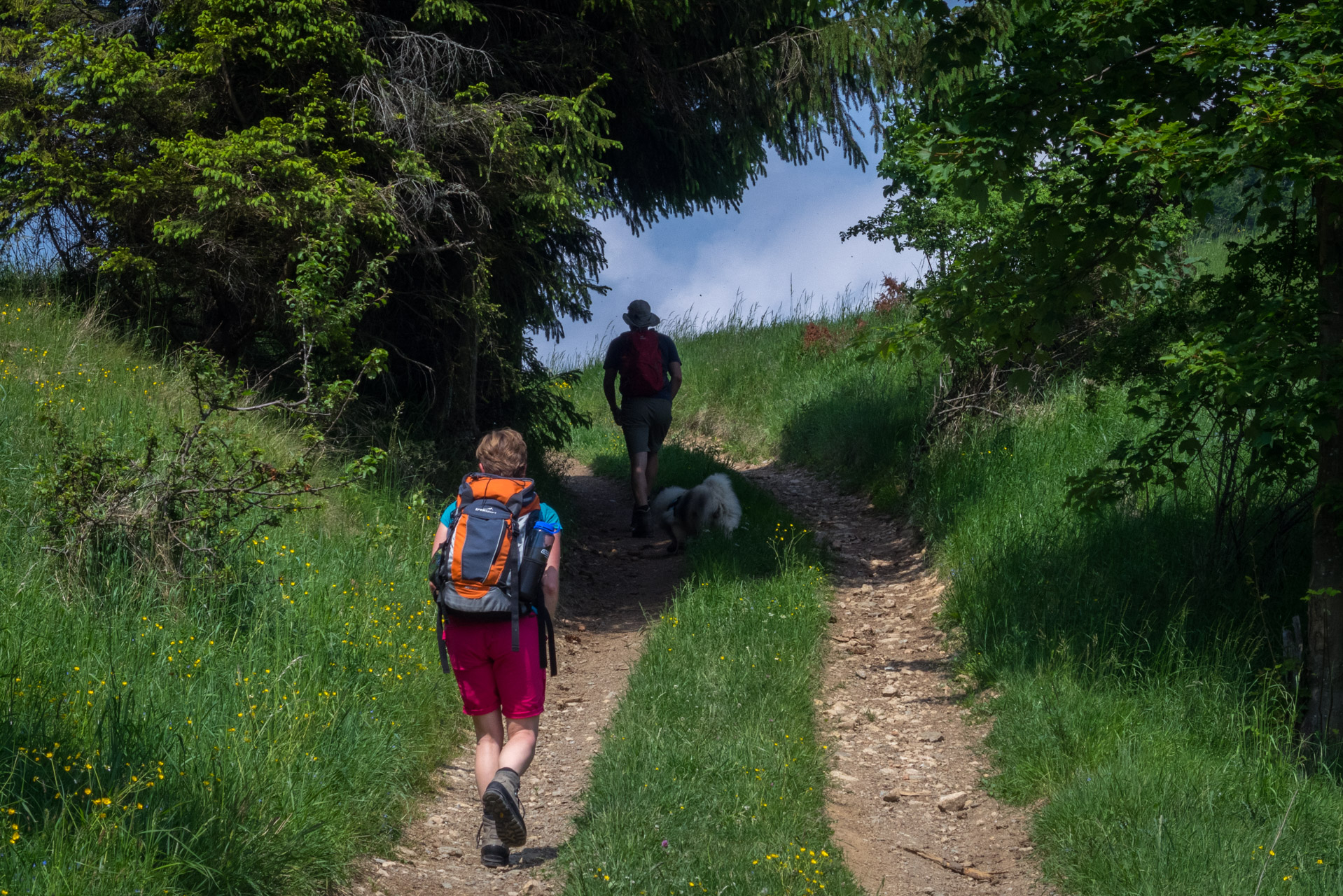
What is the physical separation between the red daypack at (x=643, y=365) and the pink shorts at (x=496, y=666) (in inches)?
240

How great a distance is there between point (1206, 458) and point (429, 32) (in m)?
7.53

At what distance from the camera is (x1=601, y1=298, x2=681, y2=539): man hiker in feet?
34.4

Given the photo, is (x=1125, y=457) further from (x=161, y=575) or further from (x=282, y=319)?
(x=282, y=319)

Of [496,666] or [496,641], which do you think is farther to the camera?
[496,666]

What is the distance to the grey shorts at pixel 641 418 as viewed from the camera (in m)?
10.6

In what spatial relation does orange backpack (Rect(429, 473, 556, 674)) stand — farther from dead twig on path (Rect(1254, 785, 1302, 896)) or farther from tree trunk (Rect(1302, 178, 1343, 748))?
tree trunk (Rect(1302, 178, 1343, 748))

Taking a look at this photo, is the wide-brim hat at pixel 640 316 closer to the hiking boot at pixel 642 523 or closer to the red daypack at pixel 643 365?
the red daypack at pixel 643 365

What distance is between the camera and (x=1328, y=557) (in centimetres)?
551

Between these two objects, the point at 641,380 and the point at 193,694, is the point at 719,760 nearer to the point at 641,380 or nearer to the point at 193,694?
the point at 193,694

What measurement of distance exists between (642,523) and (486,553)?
6.79 meters

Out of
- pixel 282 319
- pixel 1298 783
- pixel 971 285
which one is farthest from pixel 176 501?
pixel 1298 783

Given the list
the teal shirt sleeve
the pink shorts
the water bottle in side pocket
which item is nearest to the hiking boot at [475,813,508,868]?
the pink shorts

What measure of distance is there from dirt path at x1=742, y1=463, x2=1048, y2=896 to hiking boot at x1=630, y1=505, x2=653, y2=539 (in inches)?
90.2

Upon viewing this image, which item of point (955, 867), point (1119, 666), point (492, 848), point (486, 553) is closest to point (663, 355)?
point (1119, 666)
